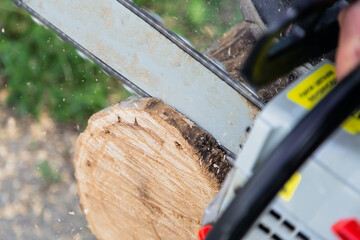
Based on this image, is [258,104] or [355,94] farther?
[258,104]

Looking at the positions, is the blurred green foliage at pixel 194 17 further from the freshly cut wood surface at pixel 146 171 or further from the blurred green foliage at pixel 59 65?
the freshly cut wood surface at pixel 146 171

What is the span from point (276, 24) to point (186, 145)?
0.74 meters

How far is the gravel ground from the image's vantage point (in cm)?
243

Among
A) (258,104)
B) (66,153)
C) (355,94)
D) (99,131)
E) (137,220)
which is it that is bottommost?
(66,153)

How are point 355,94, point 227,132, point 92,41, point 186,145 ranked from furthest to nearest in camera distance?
point 92,41 → point 227,132 → point 186,145 → point 355,94

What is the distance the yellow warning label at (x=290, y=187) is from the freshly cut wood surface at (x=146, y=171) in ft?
1.85

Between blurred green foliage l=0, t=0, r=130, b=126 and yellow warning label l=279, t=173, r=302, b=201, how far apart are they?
1.72 m

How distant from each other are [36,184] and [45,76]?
0.59 metres

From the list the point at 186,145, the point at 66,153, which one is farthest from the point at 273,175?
the point at 66,153

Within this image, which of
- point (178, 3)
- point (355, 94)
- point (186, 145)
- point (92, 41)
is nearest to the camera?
point (355, 94)

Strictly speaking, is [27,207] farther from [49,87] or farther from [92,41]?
[92,41]

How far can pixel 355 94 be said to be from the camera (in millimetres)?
702

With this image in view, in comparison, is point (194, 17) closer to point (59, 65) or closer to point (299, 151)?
point (59, 65)

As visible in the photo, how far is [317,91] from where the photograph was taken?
0.90m
